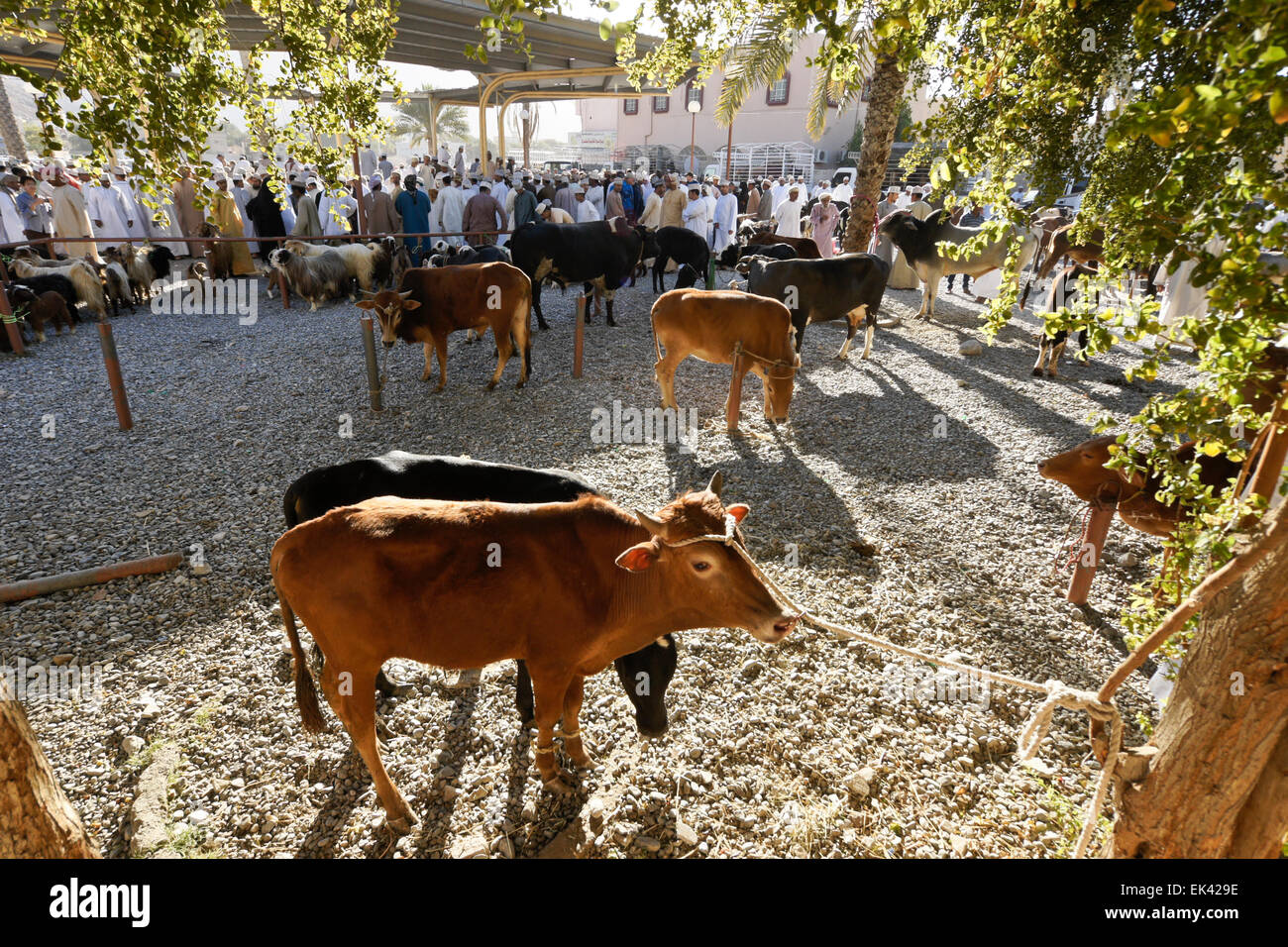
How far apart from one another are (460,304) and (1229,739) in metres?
8.48

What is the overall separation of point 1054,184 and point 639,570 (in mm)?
4453

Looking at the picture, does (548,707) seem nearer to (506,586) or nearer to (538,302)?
(506,586)

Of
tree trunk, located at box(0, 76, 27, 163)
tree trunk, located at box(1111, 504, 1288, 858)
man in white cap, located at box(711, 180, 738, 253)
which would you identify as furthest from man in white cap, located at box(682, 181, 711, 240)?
tree trunk, located at box(0, 76, 27, 163)

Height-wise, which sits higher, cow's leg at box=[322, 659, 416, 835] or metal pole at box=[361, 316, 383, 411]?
metal pole at box=[361, 316, 383, 411]

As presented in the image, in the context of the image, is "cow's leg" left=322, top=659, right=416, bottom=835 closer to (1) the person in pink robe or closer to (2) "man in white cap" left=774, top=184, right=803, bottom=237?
(1) the person in pink robe

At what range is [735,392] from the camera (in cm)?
754

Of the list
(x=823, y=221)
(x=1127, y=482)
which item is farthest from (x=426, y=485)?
(x=823, y=221)

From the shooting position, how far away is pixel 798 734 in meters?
3.69

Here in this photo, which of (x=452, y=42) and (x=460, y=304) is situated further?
(x=452, y=42)

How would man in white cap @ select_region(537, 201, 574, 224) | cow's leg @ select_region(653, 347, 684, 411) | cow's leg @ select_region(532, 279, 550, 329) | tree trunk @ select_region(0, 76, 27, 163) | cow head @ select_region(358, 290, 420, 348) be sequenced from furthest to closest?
tree trunk @ select_region(0, 76, 27, 163) → man in white cap @ select_region(537, 201, 574, 224) → cow's leg @ select_region(532, 279, 550, 329) → cow head @ select_region(358, 290, 420, 348) → cow's leg @ select_region(653, 347, 684, 411)

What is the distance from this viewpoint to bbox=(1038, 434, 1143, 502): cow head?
13.8 ft

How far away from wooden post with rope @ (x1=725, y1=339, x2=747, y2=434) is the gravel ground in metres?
0.37
